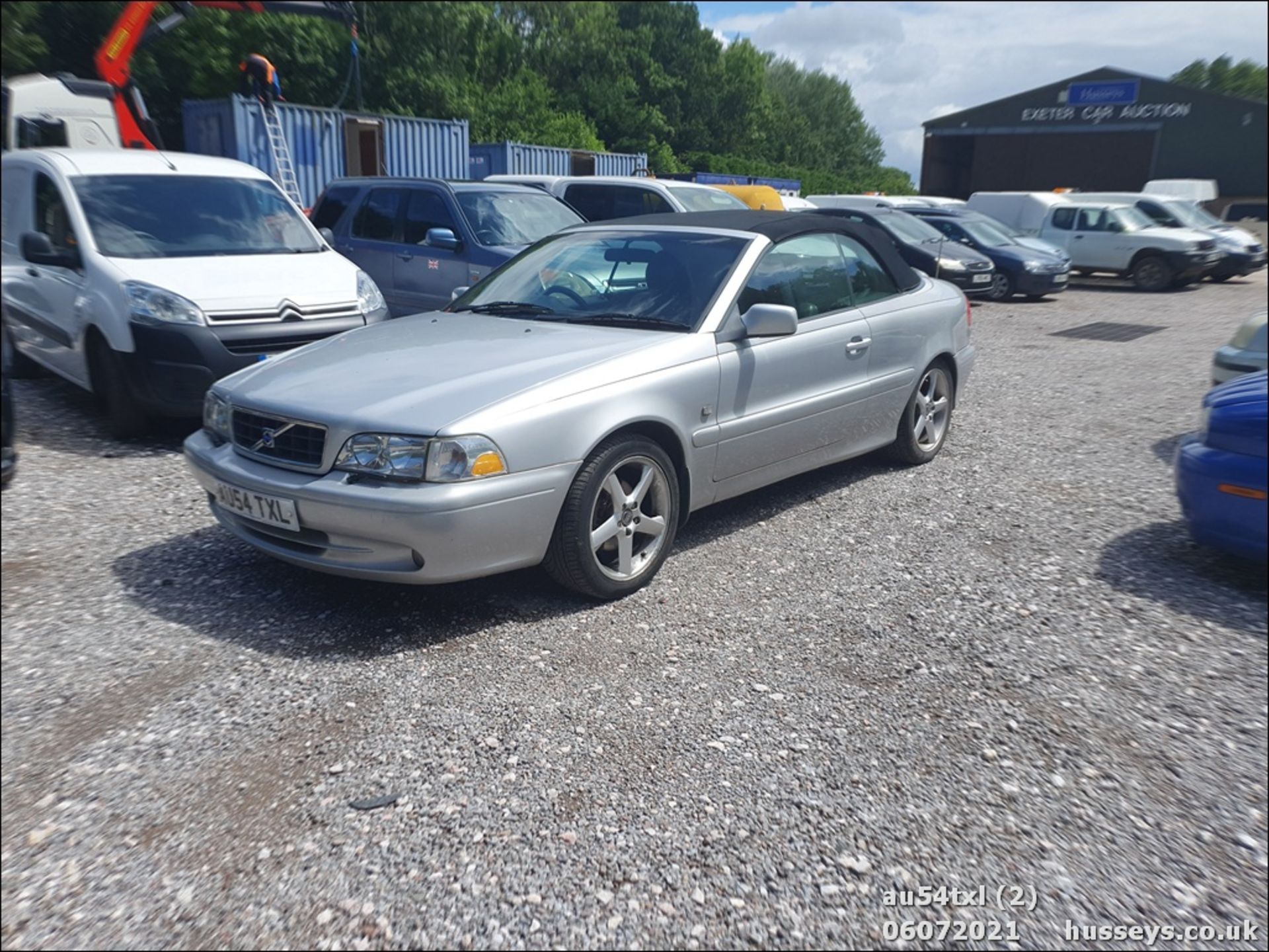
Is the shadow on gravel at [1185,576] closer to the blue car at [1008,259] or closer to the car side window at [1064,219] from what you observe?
the blue car at [1008,259]

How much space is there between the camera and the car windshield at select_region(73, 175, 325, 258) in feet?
21.8

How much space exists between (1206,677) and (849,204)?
1800 cm

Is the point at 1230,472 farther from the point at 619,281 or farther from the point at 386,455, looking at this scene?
the point at 386,455

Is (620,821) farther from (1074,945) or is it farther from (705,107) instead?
(705,107)

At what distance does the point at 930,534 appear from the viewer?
16.8ft

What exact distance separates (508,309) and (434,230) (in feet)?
13.9

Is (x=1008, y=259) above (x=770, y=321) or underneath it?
above

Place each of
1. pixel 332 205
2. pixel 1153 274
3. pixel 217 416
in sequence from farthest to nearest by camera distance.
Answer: pixel 1153 274 → pixel 332 205 → pixel 217 416

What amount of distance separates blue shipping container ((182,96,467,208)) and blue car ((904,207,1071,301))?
9.21 m

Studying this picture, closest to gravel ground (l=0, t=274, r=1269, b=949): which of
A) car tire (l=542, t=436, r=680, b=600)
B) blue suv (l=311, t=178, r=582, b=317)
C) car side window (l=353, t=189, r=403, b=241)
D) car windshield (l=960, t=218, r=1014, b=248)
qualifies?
car tire (l=542, t=436, r=680, b=600)

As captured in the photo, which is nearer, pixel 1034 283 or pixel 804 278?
pixel 804 278

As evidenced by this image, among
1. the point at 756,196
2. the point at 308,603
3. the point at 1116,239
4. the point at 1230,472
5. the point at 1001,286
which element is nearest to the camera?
the point at 1230,472

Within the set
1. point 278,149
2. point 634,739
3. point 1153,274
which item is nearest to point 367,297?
point 634,739

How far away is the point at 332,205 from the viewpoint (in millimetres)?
10758
